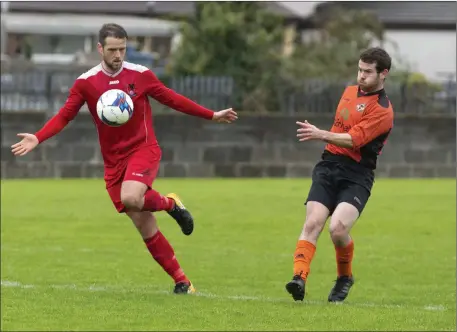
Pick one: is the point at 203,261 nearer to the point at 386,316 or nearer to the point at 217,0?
the point at 386,316

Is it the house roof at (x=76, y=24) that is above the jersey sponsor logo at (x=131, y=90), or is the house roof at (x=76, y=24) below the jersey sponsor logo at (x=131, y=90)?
below

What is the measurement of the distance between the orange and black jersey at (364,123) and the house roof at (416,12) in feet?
142

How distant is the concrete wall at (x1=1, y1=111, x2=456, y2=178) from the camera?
24797mm

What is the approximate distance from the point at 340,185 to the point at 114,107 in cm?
191

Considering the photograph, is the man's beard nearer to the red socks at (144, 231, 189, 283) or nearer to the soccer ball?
the soccer ball

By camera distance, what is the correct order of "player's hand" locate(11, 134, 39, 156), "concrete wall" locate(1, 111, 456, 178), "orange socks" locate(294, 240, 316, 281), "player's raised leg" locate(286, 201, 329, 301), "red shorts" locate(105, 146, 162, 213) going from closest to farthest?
1. "player's raised leg" locate(286, 201, 329, 301)
2. "orange socks" locate(294, 240, 316, 281)
3. "player's hand" locate(11, 134, 39, 156)
4. "red shorts" locate(105, 146, 162, 213)
5. "concrete wall" locate(1, 111, 456, 178)

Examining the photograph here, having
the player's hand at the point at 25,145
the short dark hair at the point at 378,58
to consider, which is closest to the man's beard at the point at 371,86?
the short dark hair at the point at 378,58

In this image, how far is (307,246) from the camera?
10008 mm

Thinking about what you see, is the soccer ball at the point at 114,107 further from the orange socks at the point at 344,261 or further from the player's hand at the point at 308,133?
the orange socks at the point at 344,261

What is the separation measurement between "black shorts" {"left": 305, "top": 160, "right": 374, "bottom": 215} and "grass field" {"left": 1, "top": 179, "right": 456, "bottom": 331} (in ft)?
2.72

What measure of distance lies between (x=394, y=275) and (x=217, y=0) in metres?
20.7

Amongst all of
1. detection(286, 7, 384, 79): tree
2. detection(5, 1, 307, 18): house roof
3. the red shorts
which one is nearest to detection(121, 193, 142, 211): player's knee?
the red shorts

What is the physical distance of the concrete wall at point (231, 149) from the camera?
2480 centimetres

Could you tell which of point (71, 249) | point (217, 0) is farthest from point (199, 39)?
point (71, 249)
